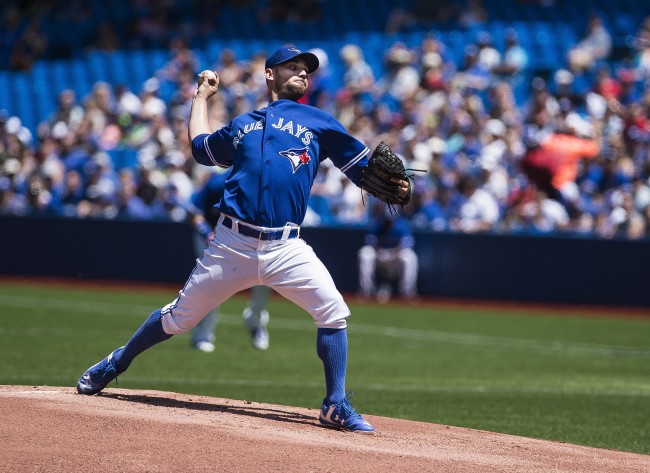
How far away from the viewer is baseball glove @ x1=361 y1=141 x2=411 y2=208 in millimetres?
6590

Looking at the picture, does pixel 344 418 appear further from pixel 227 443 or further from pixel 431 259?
pixel 431 259

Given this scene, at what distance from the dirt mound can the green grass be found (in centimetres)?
142

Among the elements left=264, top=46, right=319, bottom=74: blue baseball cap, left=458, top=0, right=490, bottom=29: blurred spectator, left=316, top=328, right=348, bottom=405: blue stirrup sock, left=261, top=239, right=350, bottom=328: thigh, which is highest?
left=458, top=0, right=490, bottom=29: blurred spectator

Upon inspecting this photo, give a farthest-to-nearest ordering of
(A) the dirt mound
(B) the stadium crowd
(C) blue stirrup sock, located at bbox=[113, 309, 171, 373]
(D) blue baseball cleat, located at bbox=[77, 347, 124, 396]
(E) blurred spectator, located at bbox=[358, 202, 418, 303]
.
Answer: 1. (E) blurred spectator, located at bbox=[358, 202, 418, 303]
2. (B) the stadium crowd
3. (D) blue baseball cleat, located at bbox=[77, 347, 124, 396]
4. (C) blue stirrup sock, located at bbox=[113, 309, 171, 373]
5. (A) the dirt mound

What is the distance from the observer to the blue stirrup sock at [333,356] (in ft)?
21.7

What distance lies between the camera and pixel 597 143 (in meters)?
18.4

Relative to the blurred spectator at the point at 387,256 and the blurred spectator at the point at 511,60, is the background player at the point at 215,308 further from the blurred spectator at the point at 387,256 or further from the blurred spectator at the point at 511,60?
the blurred spectator at the point at 511,60

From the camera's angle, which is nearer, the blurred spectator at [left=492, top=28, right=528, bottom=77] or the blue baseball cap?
the blue baseball cap

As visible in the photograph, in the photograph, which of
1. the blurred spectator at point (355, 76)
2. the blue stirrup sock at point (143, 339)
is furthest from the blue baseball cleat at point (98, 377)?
the blurred spectator at point (355, 76)

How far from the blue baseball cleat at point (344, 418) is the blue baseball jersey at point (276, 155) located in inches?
40.9

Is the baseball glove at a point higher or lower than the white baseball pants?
higher

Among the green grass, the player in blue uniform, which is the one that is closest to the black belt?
the player in blue uniform

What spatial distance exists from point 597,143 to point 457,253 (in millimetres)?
2836

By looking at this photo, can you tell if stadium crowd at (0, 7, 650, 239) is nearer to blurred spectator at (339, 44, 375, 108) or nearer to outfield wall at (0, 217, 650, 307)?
blurred spectator at (339, 44, 375, 108)
